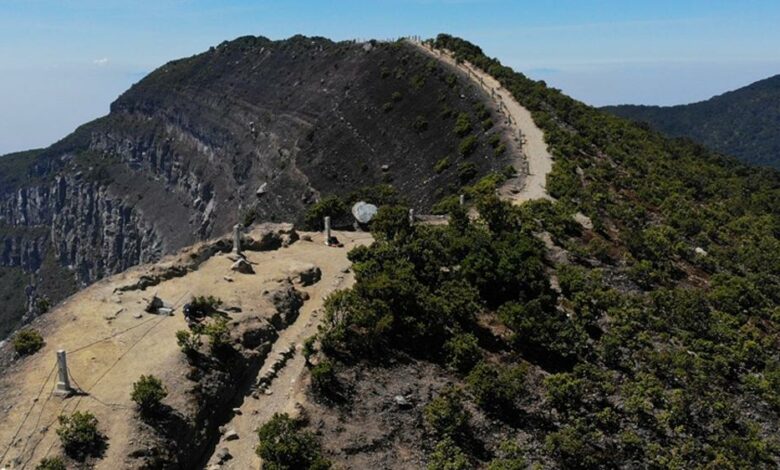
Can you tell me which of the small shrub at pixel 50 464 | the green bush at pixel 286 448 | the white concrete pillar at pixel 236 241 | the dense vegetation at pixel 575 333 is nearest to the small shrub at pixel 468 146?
the dense vegetation at pixel 575 333

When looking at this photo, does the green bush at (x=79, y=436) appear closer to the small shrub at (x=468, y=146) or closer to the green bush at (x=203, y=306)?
the green bush at (x=203, y=306)

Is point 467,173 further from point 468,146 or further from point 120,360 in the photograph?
point 120,360

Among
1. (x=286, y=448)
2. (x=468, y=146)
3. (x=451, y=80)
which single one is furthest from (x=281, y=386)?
(x=451, y=80)

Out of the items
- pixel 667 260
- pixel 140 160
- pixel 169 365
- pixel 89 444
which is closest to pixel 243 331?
pixel 169 365

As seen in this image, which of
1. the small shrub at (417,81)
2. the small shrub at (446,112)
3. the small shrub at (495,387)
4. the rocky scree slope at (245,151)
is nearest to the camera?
the small shrub at (495,387)

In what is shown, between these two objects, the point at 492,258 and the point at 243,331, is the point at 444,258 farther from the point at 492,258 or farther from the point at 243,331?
the point at 243,331
